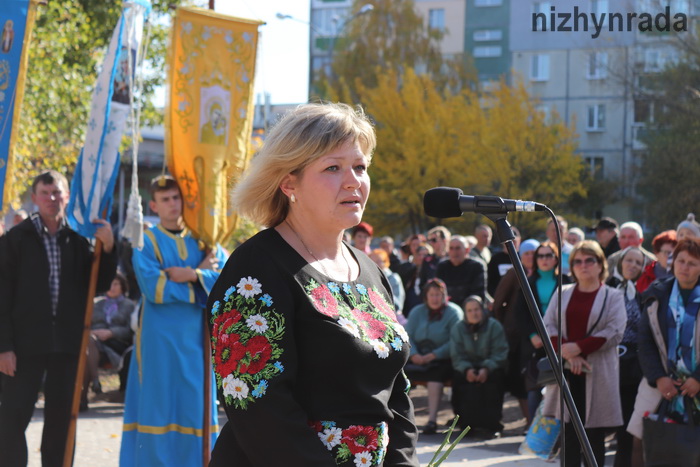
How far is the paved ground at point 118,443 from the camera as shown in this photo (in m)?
8.59

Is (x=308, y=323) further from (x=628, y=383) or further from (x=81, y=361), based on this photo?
(x=628, y=383)

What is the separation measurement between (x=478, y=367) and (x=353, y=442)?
24.8 feet

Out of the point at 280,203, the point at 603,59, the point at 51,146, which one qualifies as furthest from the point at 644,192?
the point at 280,203


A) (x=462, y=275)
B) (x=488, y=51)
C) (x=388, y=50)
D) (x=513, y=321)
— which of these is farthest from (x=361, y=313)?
(x=488, y=51)

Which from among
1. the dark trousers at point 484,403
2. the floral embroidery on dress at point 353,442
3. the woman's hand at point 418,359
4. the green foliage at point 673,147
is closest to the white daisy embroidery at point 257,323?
the floral embroidery on dress at point 353,442

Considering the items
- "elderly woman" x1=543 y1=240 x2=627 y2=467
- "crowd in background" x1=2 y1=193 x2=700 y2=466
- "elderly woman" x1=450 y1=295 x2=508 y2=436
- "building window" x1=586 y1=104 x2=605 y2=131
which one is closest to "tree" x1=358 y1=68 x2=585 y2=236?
"building window" x1=586 y1=104 x2=605 y2=131

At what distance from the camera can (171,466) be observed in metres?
6.55

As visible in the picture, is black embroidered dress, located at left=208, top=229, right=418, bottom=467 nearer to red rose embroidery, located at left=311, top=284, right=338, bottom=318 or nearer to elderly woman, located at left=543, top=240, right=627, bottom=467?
red rose embroidery, located at left=311, top=284, right=338, bottom=318

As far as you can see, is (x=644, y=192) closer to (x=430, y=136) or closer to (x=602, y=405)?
(x=430, y=136)

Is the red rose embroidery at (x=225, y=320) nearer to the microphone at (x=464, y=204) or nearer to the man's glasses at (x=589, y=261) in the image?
the microphone at (x=464, y=204)

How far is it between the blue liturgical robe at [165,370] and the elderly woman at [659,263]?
13.5 feet

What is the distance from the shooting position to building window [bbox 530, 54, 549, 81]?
156ft

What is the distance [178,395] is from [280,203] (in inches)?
139

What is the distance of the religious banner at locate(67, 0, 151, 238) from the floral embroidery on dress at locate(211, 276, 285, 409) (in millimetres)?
3612
